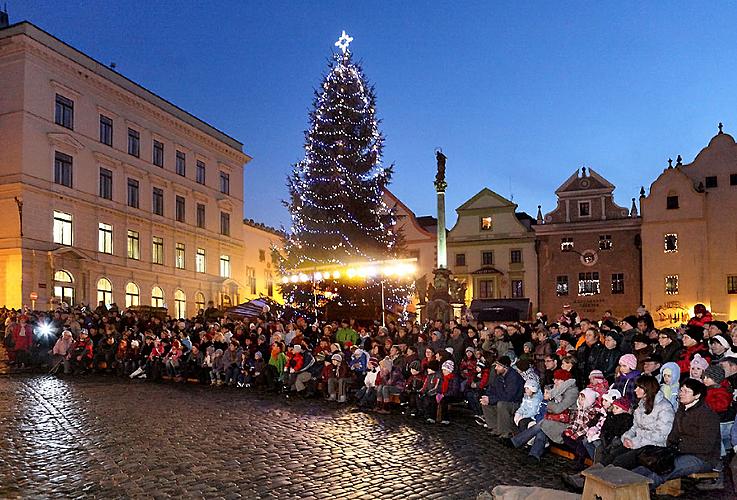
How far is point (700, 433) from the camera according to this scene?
8508 mm

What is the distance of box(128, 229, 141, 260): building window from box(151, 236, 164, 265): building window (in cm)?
144

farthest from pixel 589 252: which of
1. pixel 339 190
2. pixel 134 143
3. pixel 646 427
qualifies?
Answer: pixel 646 427

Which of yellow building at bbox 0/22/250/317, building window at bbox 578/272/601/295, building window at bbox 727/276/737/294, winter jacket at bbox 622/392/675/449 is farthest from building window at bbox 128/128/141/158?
winter jacket at bbox 622/392/675/449

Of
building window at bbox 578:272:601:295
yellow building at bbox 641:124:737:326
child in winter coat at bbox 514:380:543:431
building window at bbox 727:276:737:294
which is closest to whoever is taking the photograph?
child in winter coat at bbox 514:380:543:431

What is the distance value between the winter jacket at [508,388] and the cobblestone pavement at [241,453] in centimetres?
76

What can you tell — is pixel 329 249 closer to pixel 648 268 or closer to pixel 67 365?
pixel 67 365

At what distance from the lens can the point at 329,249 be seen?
3331 centimetres

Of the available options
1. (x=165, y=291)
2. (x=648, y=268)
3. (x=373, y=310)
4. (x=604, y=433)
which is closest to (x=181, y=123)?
(x=165, y=291)

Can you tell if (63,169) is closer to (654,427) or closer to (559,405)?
(559,405)

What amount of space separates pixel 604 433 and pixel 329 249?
24.3 m

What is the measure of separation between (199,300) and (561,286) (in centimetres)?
2658

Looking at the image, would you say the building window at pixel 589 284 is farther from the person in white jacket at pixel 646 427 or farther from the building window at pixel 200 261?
the person in white jacket at pixel 646 427

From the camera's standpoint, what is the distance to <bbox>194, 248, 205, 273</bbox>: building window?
167 ft

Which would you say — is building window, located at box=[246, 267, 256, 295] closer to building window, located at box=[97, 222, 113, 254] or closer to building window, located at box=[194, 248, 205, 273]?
building window, located at box=[194, 248, 205, 273]
